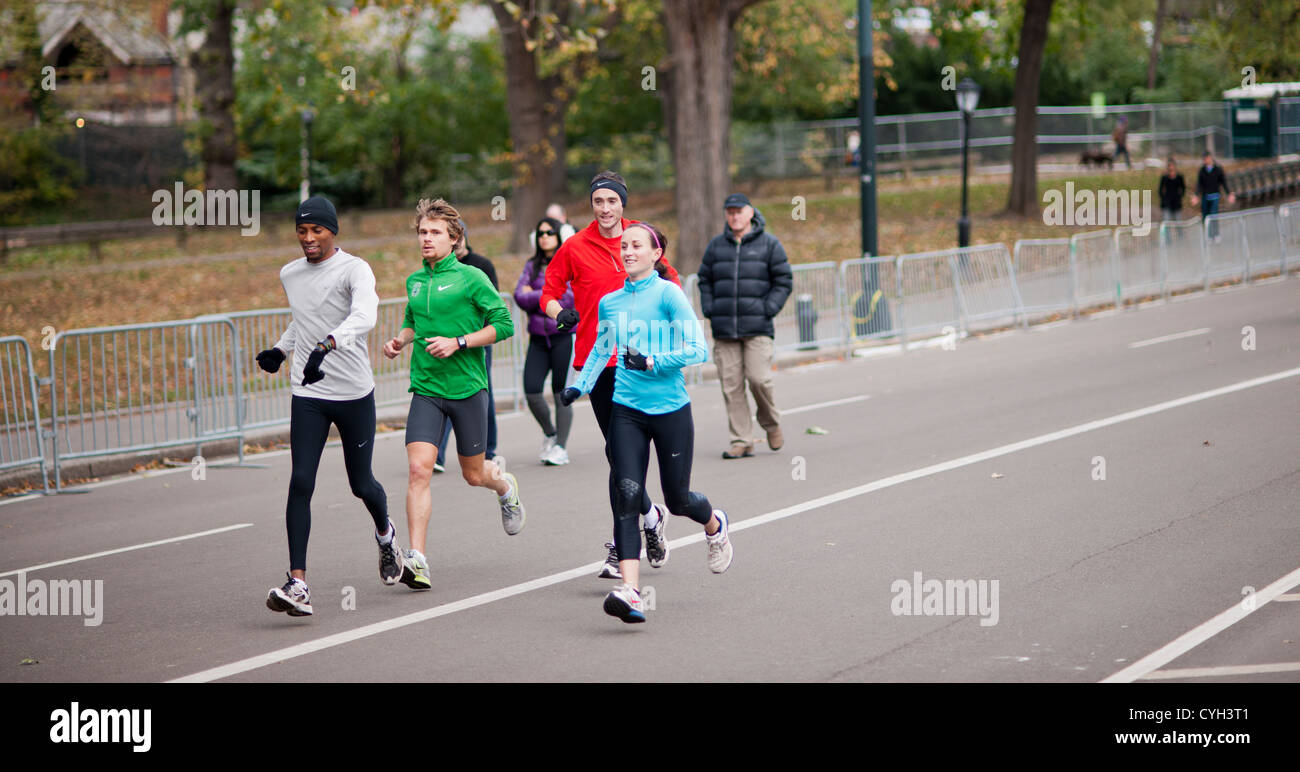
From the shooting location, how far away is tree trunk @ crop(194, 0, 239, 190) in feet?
118

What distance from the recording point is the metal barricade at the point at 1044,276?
21.2m

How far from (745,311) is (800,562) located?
3.97m

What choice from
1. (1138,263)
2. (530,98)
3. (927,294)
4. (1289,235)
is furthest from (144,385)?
(1289,235)

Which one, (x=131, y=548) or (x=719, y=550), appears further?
(x=131, y=548)

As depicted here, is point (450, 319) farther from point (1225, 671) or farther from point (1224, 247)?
point (1224, 247)

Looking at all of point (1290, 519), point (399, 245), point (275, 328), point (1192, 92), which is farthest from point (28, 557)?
point (1192, 92)

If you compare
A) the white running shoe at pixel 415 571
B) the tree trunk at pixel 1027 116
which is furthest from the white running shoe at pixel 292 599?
the tree trunk at pixel 1027 116

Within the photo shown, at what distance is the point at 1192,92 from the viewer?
52.3 metres

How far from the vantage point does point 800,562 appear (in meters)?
7.86

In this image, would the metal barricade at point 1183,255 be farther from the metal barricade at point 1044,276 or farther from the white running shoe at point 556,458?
the white running shoe at point 556,458

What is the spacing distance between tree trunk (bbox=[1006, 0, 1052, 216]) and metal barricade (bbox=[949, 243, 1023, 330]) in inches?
551

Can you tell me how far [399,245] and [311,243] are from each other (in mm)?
26510
